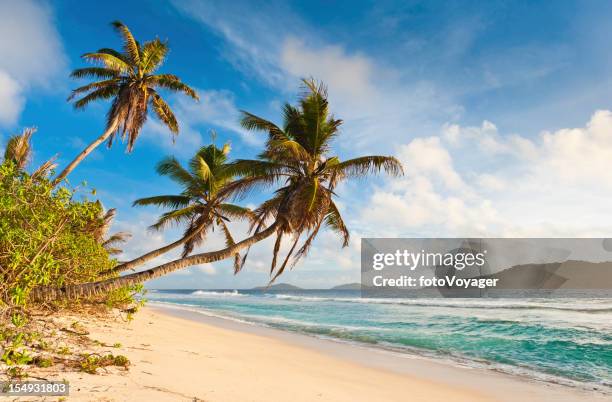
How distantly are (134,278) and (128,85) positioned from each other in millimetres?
10732

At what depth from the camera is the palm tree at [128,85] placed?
15.2 metres

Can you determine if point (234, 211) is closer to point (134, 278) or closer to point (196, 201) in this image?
point (196, 201)

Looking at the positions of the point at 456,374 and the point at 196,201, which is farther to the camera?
the point at 196,201

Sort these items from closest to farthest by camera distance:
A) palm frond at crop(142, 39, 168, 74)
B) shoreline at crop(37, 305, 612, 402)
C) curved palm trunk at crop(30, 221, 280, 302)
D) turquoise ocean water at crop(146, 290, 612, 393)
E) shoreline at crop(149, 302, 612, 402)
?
shoreline at crop(37, 305, 612, 402) < curved palm trunk at crop(30, 221, 280, 302) < shoreline at crop(149, 302, 612, 402) < turquoise ocean water at crop(146, 290, 612, 393) < palm frond at crop(142, 39, 168, 74)

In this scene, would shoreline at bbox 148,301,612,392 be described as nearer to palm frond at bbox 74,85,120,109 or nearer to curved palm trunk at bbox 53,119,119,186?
curved palm trunk at bbox 53,119,119,186

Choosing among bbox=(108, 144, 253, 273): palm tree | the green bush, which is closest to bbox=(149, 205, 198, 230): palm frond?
bbox=(108, 144, 253, 273): palm tree

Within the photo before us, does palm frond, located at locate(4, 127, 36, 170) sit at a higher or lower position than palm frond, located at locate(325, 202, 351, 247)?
higher

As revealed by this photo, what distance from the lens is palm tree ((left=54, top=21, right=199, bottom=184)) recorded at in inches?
600

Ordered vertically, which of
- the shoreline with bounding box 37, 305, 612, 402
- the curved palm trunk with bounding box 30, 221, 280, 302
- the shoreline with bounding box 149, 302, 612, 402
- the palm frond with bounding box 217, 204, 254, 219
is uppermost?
the palm frond with bounding box 217, 204, 254, 219

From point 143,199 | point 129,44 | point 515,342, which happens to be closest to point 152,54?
point 129,44

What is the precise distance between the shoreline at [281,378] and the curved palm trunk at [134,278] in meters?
0.99

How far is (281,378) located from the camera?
6.38 meters

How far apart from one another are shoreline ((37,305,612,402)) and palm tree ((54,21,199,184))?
8.72 metres

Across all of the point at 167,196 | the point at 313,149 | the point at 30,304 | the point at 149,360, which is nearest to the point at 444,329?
the point at 313,149
